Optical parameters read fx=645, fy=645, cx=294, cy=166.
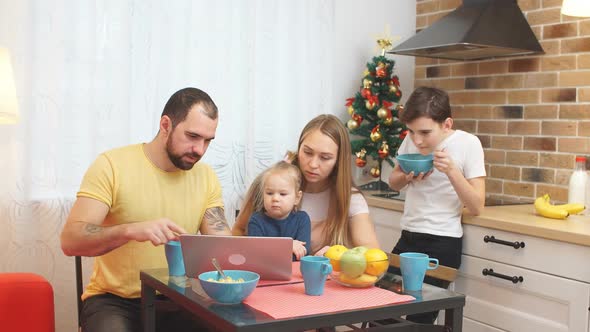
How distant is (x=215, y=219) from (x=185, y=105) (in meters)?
0.41

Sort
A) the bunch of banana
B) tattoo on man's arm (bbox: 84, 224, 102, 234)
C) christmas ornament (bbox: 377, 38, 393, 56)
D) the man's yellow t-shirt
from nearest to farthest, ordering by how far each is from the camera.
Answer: tattoo on man's arm (bbox: 84, 224, 102, 234)
the man's yellow t-shirt
the bunch of banana
christmas ornament (bbox: 377, 38, 393, 56)

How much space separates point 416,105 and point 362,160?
1.01m

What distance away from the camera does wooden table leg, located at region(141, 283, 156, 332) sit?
1686 mm

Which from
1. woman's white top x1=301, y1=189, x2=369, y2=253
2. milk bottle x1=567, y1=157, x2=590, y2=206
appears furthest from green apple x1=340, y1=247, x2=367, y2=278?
milk bottle x1=567, y1=157, x2=590, y2=206

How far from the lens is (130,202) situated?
2068mm

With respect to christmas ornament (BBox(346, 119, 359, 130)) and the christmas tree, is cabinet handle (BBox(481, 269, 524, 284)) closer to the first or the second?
the christmas tree

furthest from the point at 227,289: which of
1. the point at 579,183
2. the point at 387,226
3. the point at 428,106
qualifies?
the point at 579,183

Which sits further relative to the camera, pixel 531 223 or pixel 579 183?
pixel 579 183

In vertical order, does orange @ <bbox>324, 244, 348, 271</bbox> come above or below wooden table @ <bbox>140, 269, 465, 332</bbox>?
above

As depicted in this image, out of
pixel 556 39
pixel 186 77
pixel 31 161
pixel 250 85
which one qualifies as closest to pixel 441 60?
pixel 556 39

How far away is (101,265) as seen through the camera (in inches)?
82.2

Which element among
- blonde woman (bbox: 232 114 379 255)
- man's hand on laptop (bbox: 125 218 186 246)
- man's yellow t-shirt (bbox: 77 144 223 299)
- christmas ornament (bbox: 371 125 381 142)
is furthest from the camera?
christmas ornament (bbox: 371 125 381 142)

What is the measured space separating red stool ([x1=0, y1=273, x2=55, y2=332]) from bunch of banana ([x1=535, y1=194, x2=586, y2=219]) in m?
1.95

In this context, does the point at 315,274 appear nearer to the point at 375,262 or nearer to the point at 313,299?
the point at 313,299
